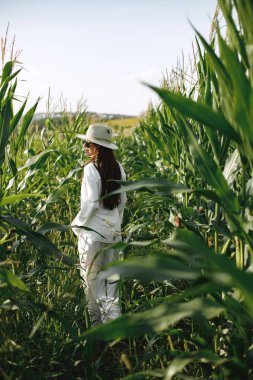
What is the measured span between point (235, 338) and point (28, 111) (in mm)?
1769

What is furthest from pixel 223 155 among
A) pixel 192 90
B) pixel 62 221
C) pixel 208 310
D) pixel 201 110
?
pixel 62 221

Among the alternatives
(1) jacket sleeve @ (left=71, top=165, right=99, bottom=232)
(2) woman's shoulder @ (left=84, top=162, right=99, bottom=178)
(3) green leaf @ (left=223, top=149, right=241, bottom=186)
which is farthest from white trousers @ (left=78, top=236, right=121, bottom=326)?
(3) green leaf @ (left=223, top=149, right=241, bottom=186)

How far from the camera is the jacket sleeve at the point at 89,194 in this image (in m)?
2.81

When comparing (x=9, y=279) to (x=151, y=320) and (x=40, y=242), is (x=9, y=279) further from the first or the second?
(x=151, y=320)

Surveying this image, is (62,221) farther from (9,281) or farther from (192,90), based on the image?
(9,281)

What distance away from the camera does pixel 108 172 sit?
2.88 meters

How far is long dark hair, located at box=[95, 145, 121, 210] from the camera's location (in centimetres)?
286

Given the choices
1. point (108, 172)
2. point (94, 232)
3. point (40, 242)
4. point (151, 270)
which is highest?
point (108, 172)

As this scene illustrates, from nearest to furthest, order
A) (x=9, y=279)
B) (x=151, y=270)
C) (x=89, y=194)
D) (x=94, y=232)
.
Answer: (x=151, y=270), (x=9, y=279), (x=89, y=194), (x=94, y=232)

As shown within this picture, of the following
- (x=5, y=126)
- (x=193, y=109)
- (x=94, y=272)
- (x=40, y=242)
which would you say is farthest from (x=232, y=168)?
(x=94, y=272)

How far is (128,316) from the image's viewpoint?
115 cm

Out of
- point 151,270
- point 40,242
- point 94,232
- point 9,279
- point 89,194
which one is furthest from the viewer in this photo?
point 94,232

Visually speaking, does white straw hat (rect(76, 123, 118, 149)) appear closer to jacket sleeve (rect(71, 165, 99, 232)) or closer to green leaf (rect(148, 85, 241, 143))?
jacket sleeve (rect(71, 165, 99, 232))

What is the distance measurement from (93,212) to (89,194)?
0.44 feet
